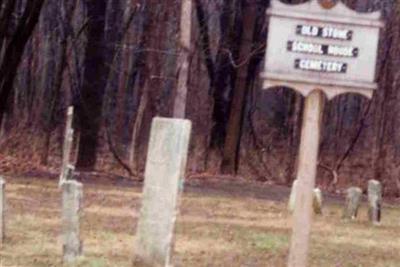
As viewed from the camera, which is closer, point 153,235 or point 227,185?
point 153,235

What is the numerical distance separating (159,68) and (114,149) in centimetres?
366

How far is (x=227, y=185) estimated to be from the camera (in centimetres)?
2684

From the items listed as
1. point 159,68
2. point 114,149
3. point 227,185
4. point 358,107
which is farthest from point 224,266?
point 358,107

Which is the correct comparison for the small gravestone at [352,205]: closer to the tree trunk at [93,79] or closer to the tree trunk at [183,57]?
the tree trunk at [183,57]

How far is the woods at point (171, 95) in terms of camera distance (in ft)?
105

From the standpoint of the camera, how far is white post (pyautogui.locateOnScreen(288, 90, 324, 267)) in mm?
10805

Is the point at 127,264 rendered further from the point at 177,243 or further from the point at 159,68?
the point at 159,68

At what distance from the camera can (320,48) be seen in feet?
34.4

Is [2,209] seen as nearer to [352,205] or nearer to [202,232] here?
[202,232]

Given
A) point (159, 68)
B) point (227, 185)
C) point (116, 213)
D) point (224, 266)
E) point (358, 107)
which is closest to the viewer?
point (224, 266)

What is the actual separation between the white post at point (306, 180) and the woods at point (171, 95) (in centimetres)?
1712

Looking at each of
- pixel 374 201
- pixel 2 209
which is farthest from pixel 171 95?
pixel 2 209

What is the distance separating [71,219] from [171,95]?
2710 cm

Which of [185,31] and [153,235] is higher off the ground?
[185,31]
